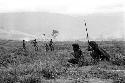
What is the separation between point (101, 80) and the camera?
50.2 ft

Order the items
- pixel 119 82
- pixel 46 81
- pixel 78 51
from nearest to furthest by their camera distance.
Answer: pixel 119 82, pixel 46 81, pixel 78 51

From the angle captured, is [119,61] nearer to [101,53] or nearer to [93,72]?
[101,53]

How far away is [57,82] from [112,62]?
35.0ft

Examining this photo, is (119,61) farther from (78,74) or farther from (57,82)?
(57,82)

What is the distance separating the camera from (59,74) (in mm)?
17516

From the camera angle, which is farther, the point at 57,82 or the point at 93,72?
the point at 93,72

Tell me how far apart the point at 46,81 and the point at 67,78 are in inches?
66.3

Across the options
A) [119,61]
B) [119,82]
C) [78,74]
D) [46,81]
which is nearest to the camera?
[119,82]

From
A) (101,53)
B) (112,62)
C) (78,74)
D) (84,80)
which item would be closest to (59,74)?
(78,74)

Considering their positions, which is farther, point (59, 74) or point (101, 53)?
point (101, 53)

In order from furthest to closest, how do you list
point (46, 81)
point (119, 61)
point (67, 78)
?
point (119, 61)
point (67, 78)
point (46, 81)

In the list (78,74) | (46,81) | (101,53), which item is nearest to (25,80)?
(46,81)

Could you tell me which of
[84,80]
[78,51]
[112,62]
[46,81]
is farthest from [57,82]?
[78,51]

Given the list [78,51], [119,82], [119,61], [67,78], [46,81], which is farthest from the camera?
[78,51]
